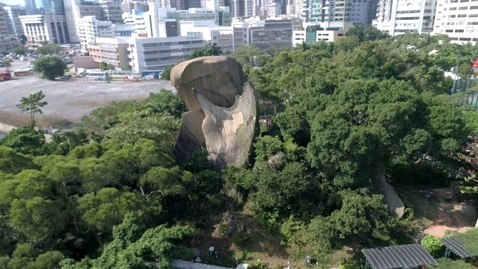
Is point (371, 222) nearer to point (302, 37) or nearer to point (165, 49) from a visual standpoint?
point (165, 49)

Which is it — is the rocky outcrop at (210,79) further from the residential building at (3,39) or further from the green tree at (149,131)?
the residential building at (3,39)

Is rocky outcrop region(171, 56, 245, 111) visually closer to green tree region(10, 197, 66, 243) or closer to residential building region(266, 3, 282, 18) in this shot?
green tree region(10, 197, 66, 243)

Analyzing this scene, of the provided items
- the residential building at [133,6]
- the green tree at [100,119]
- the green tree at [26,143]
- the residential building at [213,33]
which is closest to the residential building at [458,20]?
the residential building at [213,33]

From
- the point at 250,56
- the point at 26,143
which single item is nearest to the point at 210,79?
the point at 26,143

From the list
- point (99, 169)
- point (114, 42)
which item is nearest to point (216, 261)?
point (99, 169)

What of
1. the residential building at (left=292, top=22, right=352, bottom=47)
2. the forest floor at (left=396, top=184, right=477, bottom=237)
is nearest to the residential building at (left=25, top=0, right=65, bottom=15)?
the residential building at (left=292, top=22, right=352, bottom=47)

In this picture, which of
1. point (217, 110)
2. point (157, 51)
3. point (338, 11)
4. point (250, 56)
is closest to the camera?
point (217, 110)

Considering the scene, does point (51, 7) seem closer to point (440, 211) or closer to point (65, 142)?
point (65, 142)
